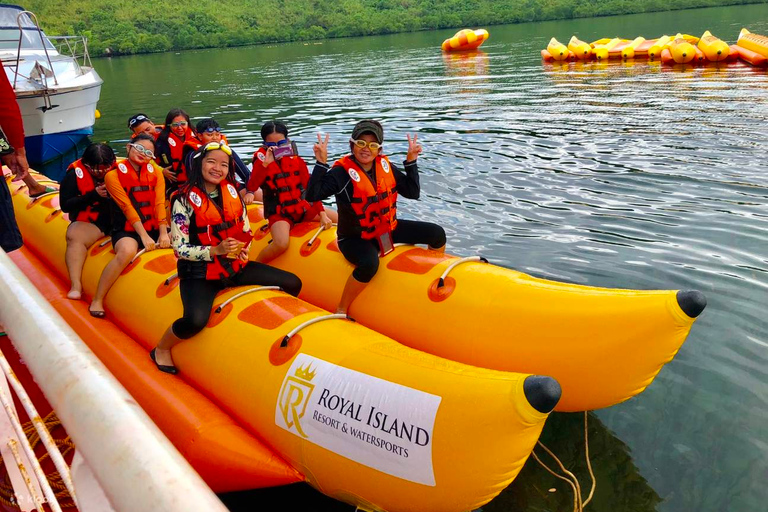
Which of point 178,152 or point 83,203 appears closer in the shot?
point 83,203

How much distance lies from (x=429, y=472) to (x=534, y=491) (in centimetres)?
105

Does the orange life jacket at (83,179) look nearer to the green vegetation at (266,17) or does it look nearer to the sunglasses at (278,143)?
the sunglasses at (278,143)

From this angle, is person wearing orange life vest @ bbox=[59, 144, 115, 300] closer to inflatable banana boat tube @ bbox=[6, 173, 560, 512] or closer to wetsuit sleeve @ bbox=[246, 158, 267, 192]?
wetsuit sleeve @ bbox=[246, 158, 267, 192]

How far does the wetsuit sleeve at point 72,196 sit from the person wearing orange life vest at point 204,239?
1758 millimetres

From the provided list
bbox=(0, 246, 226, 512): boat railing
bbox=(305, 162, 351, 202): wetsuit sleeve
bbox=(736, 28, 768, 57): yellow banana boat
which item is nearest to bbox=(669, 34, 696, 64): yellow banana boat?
bbox=(736, 28, 768, 57): yellow banana boat

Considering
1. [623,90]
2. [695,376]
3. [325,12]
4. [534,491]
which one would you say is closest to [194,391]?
[534,491]

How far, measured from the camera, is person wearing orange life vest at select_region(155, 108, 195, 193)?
616 centimetres

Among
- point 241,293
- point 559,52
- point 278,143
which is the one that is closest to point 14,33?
point 278,143

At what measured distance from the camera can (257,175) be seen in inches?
212

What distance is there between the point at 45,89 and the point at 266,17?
50.8 meters

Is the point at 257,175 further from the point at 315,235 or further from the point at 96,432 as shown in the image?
the point at 96,432

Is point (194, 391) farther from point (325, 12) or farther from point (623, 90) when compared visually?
point (325, 12)

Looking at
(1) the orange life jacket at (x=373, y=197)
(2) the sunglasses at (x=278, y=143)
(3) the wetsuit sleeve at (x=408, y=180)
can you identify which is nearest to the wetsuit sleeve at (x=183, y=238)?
(1) the orange life jacket at (x=373, y=197)

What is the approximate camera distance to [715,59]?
57.5 ft
